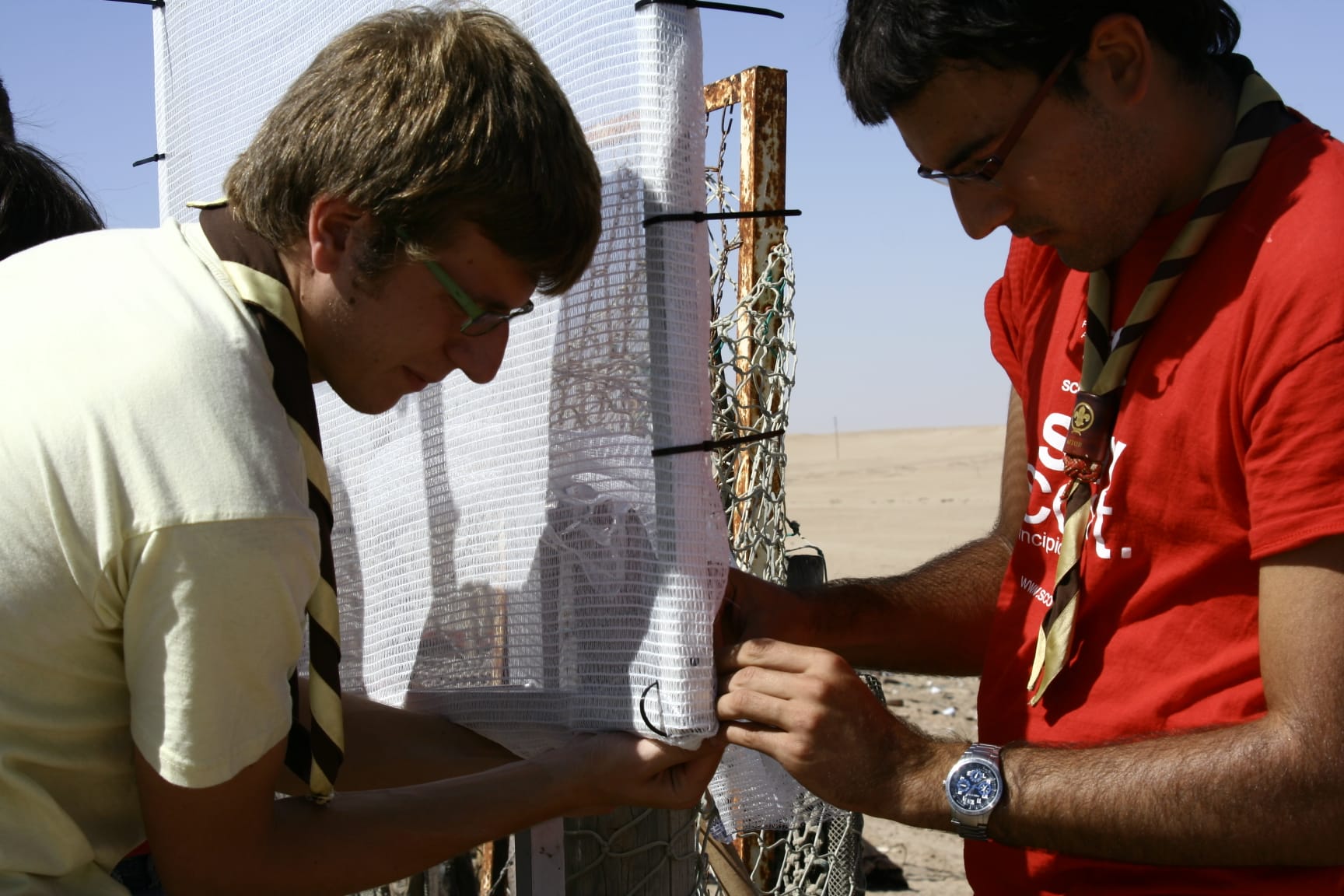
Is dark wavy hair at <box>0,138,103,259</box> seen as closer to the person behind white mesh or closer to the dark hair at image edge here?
the person behind white mesh

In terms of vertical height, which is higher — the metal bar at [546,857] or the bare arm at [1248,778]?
the bare arm at [1248,778]

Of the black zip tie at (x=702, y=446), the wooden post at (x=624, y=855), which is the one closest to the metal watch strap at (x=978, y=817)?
the black zip tie at (x=702, y=446)

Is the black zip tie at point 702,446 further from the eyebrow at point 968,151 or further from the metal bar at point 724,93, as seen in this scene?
the metal bar at point 724,93

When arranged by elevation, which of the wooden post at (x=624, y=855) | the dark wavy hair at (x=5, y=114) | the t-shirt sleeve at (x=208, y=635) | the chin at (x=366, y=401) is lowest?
the wooden post at (x=624, y=855)

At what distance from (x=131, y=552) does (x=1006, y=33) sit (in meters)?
1.38

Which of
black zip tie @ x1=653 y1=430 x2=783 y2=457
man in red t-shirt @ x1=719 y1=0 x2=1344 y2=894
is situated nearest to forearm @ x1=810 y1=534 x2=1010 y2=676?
man in red t-shirt @ x1=719 y1=0 x2=1344 y2=894

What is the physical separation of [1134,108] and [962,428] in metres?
50.6

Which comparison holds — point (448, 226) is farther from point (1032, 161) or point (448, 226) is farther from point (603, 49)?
point (1032, 161)

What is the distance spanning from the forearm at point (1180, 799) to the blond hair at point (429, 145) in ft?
3.38

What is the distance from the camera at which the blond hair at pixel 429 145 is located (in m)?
1.73

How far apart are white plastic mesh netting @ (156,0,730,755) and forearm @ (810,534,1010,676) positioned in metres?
0.57

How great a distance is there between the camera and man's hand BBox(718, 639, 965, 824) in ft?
6.30

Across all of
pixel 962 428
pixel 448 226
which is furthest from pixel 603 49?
pixel 962 428

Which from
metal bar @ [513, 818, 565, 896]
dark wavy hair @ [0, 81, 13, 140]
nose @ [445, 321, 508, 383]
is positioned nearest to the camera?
nose @ [445, 321, 508, 383]
